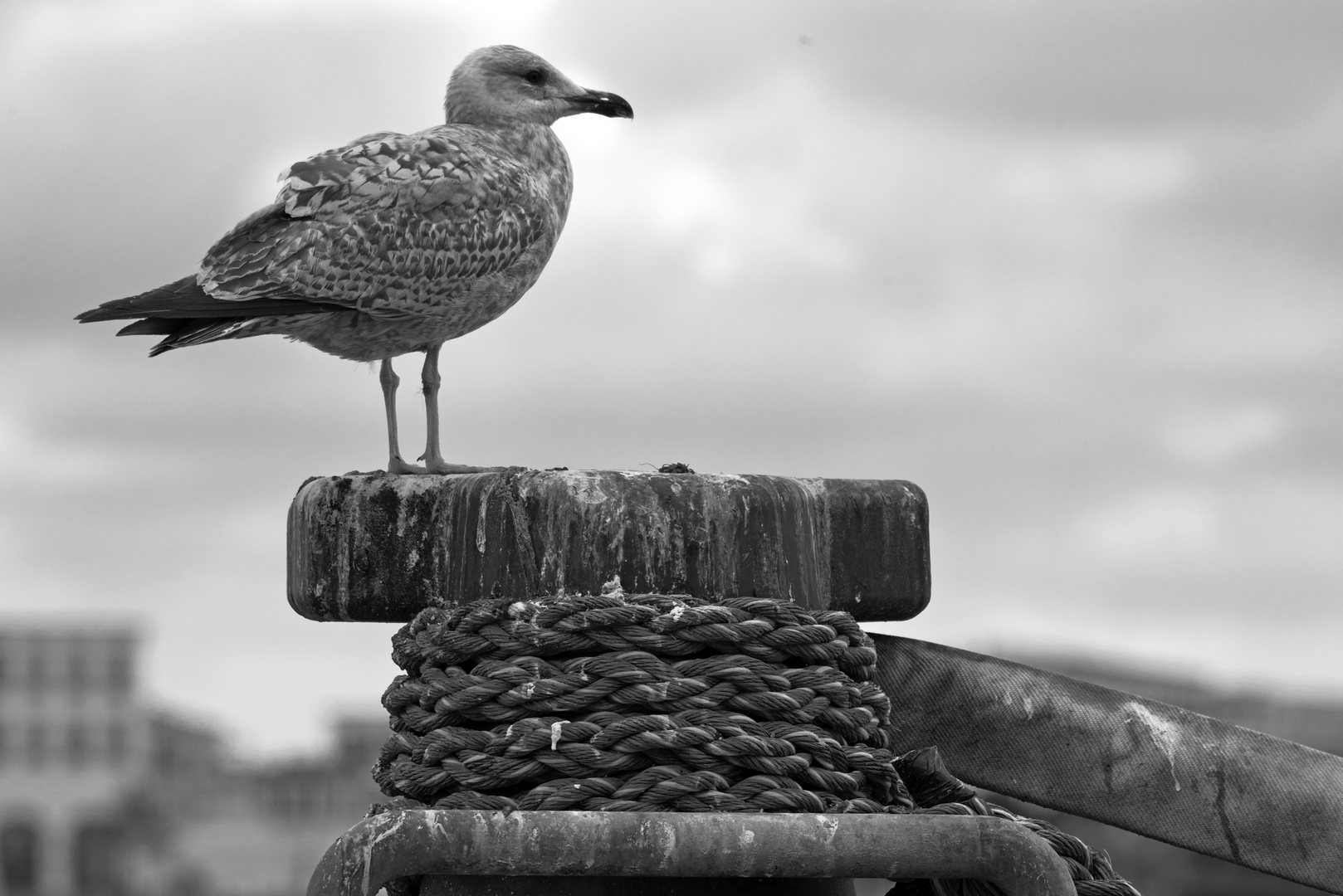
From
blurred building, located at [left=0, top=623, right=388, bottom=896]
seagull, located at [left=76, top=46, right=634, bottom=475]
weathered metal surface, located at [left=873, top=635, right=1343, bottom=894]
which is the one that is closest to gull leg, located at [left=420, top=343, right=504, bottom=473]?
seagull, located at [left=76, top=46, right=634, bottom=475]

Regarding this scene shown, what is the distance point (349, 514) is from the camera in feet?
10.2

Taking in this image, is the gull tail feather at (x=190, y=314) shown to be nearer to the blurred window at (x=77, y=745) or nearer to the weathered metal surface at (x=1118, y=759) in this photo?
the weathered metal surface at (x=1118, y=759)

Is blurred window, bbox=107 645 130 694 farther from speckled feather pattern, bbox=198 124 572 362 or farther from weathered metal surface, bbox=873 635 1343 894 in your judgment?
weathered metal surface, bbox=873 635 1343 894

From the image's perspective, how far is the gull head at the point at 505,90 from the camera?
6.44 m

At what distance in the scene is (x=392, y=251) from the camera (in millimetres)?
5879

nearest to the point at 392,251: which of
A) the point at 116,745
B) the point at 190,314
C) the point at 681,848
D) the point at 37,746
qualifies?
the point at 190,314

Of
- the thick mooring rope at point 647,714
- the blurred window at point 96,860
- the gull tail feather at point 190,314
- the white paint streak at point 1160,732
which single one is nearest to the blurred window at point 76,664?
the blurred window at point 96,860

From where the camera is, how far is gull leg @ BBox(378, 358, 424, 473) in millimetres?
5617

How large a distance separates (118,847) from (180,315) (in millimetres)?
177008

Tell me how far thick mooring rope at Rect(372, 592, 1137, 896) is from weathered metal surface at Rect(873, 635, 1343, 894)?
0.41 m

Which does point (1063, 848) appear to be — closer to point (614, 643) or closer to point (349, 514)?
point (614, 643)

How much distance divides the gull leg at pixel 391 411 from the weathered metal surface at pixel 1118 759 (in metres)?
2.32

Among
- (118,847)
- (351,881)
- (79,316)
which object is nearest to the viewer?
(351,881)

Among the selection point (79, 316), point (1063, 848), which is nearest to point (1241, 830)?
point (1063, 848)
